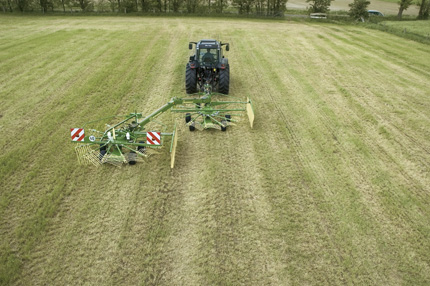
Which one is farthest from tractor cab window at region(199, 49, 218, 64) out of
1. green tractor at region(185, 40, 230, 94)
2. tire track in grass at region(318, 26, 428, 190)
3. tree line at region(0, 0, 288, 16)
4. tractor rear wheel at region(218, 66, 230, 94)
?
tree line at region(0, 0, 288, 16)

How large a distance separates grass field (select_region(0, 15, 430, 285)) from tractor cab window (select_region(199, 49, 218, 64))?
58.6 inches

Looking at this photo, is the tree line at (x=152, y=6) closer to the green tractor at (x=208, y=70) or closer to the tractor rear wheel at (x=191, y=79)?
the green tractor at (x=208, y=70)

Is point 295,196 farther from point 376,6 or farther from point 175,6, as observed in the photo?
point 376,6

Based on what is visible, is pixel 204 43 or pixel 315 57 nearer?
pixel 204 43

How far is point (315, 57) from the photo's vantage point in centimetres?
1633

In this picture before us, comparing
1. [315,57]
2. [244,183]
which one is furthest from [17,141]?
[315,57]

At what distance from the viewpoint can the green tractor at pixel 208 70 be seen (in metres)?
10.7

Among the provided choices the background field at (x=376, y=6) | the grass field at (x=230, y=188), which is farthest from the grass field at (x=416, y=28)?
the background field at (x=376, y=6)

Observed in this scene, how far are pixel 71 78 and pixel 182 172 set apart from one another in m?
8.32

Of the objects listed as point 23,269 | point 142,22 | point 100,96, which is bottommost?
point 23,269

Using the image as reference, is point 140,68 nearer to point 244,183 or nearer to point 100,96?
point 100,96

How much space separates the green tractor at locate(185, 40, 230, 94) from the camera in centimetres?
1073

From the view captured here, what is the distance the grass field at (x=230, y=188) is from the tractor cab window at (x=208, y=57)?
58.6 inches

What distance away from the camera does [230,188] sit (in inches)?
263
